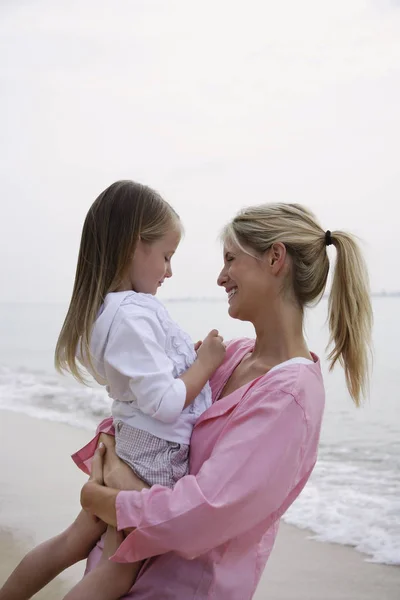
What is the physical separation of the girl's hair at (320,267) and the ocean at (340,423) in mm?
107

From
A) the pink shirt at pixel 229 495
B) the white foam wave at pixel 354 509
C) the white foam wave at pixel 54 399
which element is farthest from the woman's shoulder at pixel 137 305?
the white foam wave at pixel 54 399

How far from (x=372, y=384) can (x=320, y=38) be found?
4042 millimetres

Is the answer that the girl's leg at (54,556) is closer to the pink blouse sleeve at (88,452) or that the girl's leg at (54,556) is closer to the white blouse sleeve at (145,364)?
the pink blouse sleeve at (88,452)

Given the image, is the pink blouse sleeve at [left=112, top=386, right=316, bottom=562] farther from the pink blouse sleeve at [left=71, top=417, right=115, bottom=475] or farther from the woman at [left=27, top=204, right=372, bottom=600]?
the pink blouse sleeve at [left=71, top=417, right=115, bottom=475]

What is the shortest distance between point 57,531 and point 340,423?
287 cm

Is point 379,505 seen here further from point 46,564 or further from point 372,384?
point 372,384

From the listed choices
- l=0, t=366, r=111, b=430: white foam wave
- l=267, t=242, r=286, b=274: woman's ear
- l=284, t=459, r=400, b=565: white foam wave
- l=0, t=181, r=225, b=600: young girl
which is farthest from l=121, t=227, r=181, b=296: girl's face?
l=0, t=366, r=111, b=430: white foam wave

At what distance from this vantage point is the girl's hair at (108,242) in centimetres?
204

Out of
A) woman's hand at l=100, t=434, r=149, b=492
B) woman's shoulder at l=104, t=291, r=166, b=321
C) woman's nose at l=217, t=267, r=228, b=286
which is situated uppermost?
woman's nose at l=217, t=267, r=228, b=286

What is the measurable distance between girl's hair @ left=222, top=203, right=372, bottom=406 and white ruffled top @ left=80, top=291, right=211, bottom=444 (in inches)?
12.7

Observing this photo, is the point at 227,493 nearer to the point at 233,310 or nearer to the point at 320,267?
the point at 233,310

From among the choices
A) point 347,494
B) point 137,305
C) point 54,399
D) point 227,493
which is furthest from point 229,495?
point 54,399

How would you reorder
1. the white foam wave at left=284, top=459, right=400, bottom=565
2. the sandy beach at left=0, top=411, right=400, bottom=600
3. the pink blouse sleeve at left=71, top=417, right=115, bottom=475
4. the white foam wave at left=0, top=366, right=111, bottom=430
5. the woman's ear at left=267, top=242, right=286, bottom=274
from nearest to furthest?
the woman's ear at left=267, top=242, right=286, bottom=274 < the pink blouse sleeve at left=71, top=417, right=115, bottom=475 < the sandy beach at left=0, top=411, right=400, bottom=600 < the white foam wave at left=284, top=459, right=400, bottom=565 < the white foam wave at left=0, top=366, right=111, bottom=430

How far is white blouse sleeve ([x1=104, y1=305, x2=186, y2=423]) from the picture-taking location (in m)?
1.84
